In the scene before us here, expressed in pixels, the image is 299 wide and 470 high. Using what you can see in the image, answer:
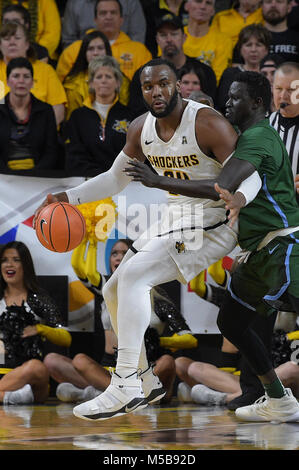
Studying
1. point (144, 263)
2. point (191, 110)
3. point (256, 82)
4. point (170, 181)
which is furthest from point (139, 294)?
Result: point (256, 82)

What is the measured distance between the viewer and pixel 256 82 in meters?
4.86

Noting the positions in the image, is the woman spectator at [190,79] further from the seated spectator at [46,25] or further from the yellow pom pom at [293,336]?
the yellow pom pom at [293,336]

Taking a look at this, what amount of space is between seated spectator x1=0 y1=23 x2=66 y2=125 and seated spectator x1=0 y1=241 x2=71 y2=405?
1.99 m

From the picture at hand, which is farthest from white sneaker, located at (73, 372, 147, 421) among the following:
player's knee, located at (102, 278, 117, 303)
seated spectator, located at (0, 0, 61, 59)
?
seated spectator, located at (0, 0, 61, 59)

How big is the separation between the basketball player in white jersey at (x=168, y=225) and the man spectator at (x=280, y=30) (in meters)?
3.98

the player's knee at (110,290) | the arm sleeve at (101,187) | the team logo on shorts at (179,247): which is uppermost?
the arm sleeve at (101,187)

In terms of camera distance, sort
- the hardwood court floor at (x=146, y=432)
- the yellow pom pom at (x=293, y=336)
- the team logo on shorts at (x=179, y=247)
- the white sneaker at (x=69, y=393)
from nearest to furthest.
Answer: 1. the hardwood court floor at (x=146, y=432)
2. the team logo on shorts at (x=179, y=247)
3. the yellow pom pom at (x=293, y=336)
4. the white sneaker at (x=69, y=393)

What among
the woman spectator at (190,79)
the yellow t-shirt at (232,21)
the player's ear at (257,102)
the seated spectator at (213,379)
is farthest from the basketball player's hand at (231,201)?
the yellow t-shirt at (232,21)

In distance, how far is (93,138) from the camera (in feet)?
24.1

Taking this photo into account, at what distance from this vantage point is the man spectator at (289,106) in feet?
19.2

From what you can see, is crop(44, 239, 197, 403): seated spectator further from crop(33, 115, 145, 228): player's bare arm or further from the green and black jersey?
the green and black jersey

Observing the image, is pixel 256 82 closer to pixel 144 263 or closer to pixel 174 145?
pixel 174 145

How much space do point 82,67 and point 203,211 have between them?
3903 millimetres

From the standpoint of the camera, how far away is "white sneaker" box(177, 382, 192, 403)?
20.9 feet
